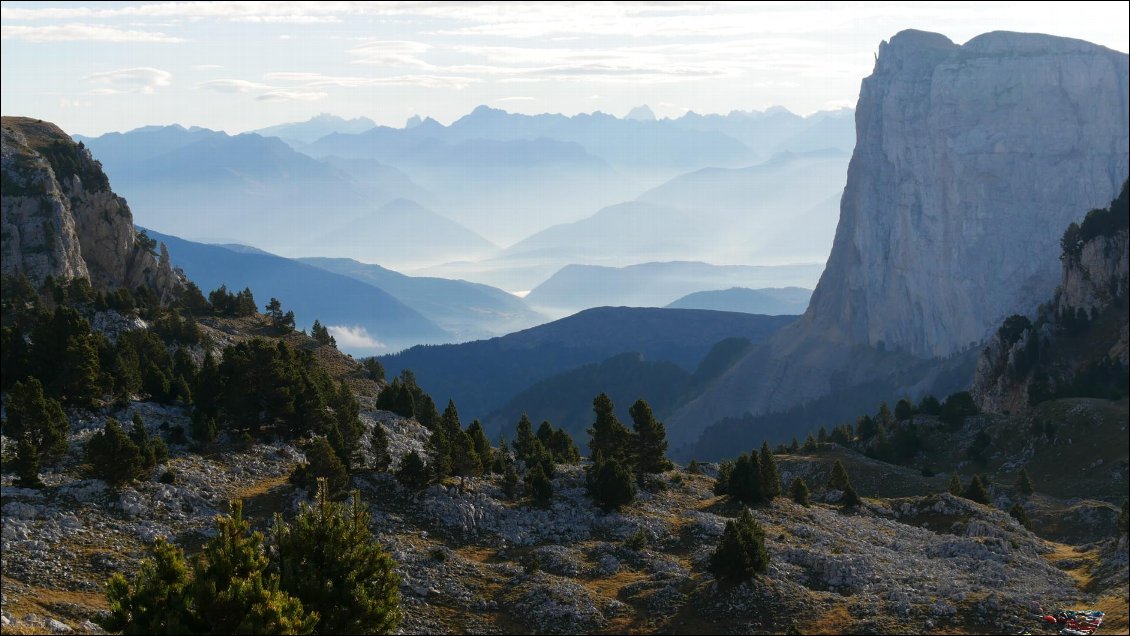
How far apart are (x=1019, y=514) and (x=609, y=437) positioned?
40449mm

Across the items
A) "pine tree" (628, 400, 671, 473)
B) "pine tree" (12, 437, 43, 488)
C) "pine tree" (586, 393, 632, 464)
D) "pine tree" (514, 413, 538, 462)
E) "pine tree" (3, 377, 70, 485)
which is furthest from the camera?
"pine tree" (514, 413, 538, 462)

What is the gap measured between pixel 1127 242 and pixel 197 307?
141623 millimetres

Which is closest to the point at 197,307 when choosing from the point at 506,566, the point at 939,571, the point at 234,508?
the point at 506,566

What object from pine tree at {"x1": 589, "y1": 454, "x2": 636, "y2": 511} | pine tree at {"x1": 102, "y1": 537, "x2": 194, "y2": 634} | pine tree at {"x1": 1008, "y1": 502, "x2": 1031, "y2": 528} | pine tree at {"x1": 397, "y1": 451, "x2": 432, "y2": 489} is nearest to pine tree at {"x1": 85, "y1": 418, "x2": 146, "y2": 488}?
pine tree at {"x1": 397, "y1": 451, "x2": 432, "y2": 489}

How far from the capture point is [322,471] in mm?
77188

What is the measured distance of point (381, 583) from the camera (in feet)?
140

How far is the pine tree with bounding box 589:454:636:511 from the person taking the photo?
84375 mm

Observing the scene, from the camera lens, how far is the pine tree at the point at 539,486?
84.2 meters

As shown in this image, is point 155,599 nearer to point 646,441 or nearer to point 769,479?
point 646,441

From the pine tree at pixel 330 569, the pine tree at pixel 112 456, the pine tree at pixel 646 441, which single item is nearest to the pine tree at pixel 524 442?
the pine tree at pixel 646 441

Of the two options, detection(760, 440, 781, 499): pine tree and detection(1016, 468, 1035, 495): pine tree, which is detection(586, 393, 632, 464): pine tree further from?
detection(1016, 468, 1035, 495): pine tree

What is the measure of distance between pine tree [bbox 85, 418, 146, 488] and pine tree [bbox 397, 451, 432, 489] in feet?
63.7

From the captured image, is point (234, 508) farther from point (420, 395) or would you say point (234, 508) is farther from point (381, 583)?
point (420, 395)

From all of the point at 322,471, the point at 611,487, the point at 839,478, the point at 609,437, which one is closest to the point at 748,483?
the point at 609,437
